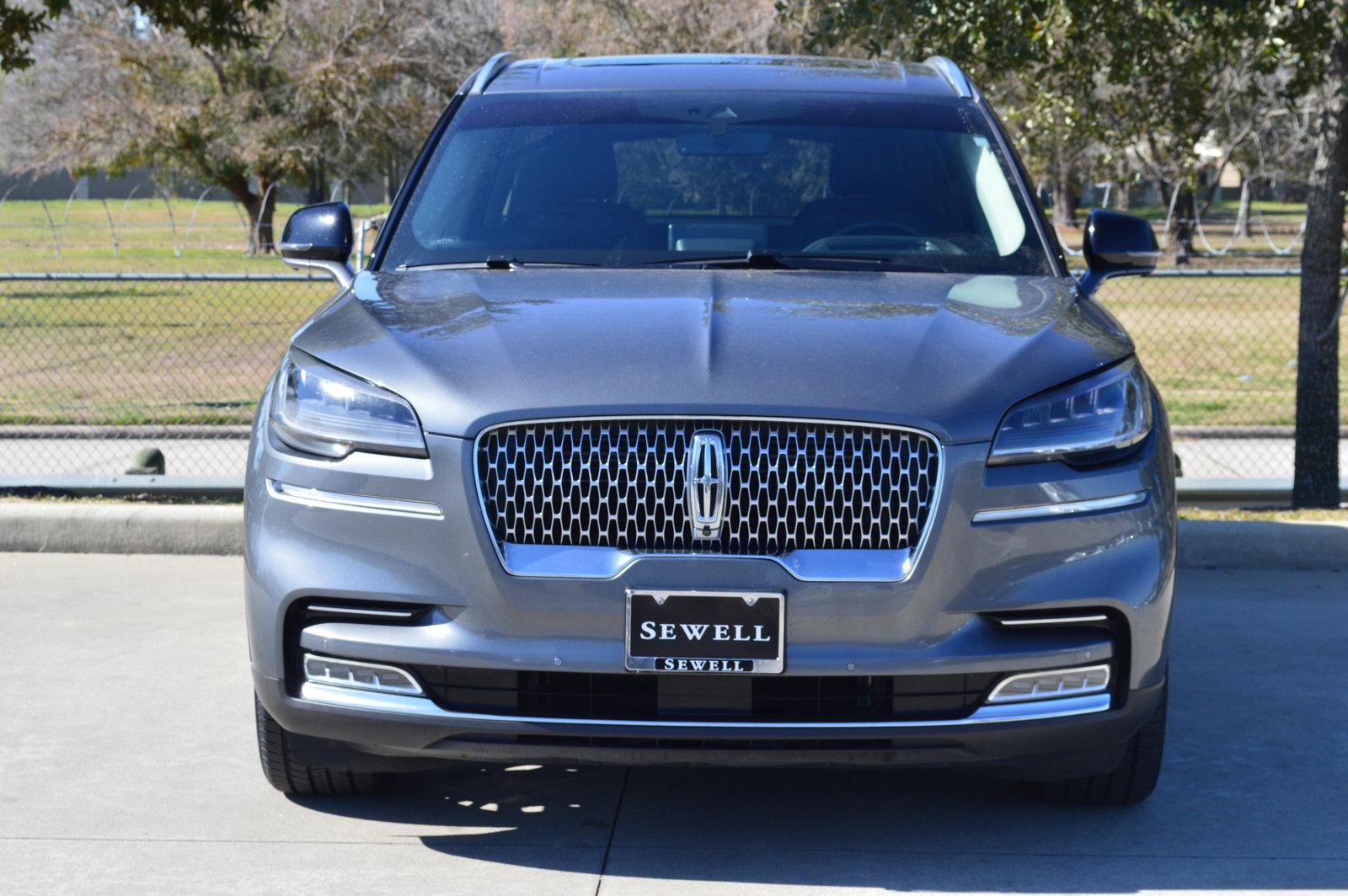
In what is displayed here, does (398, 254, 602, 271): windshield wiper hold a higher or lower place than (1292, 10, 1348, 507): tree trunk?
higher

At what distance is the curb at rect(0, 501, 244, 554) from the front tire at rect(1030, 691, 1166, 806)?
4201mm

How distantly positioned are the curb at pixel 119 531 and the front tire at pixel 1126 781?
165 inches

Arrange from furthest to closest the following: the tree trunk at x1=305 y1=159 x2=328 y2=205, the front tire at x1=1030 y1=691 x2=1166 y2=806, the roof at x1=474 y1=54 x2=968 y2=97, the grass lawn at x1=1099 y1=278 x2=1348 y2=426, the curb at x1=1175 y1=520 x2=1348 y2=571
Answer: the tree trunk at x1=305 y1=159 x2=328 y2=205, the grass lawn at x1=1099 y1=278 x2=1348 y2=426, the curb at x1=1175 y1=520 x2=1348 y2=571, the roof at x1=474 y1=54 x2=968 y2=97, the front tire at x1=1030 y1=691 x2=1166 y2=806

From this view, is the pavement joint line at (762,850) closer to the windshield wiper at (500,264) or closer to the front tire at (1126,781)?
the front tire at (1126,781)

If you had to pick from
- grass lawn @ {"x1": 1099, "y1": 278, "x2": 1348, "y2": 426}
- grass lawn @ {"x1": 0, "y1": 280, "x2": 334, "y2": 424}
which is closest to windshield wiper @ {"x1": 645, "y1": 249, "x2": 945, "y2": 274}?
grass lawn @ {"x1": 1099, "y1": 278, "x2": 1348, "y2": 426}

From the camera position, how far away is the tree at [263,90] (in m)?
41.7

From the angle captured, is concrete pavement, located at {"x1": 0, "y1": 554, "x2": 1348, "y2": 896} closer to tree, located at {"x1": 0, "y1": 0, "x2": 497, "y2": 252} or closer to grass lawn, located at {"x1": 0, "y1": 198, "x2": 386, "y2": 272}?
grass lawn, located at {"x1": 0, "y1": 198, "x2": 386, "y2": 272}

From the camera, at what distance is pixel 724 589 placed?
140 inches

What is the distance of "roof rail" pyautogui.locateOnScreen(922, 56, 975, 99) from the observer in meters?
5.46

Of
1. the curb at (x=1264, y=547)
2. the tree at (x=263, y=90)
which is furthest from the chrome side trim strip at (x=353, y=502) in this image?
the tree at (x=263, y=90)

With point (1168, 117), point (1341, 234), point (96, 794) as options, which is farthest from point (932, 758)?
point (1168, 117)

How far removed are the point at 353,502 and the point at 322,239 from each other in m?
1.53

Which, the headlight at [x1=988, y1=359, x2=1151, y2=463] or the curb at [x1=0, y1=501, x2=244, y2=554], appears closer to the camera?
the headlight at [x1=988, y1=359, x2=1151, y2=463]

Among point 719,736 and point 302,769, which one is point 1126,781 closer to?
point 719,736
